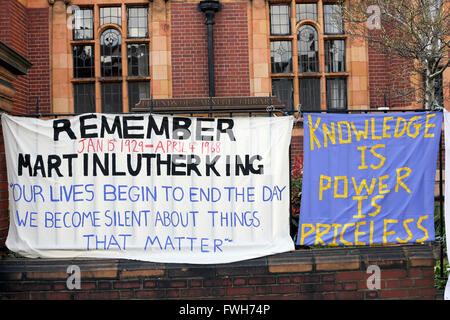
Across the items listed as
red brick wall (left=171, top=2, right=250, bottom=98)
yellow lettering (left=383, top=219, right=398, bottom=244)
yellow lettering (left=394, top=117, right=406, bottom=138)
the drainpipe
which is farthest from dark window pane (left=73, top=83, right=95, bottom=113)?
yellow lettering (left=383, top=219, right=398, bottom=244)

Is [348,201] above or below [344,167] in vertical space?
below

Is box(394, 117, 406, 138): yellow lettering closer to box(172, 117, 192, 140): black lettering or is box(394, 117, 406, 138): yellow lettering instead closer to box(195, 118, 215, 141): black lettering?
box(195, 118, 215, 141): black lettering

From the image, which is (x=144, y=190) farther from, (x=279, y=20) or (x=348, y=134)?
(x=279, y=20)

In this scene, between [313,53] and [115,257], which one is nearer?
[115,257]

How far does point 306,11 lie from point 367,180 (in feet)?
29.1

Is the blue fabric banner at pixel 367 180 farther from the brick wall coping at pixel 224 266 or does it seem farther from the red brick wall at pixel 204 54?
the red brick wall at pixel 204 54

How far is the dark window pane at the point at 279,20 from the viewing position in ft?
39.7

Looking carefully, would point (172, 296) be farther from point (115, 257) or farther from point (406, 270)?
point (406, 270)

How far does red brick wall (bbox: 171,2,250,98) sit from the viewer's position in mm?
11766

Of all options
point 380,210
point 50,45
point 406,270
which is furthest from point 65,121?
point 50,45

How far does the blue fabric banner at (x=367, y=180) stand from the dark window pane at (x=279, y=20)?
8.29m

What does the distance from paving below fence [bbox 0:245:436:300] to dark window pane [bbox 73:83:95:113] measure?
8.31 m

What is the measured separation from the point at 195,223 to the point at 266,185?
764 mm

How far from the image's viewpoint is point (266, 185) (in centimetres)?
428
